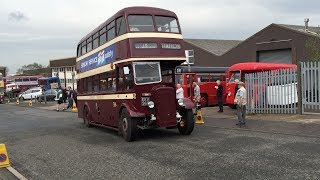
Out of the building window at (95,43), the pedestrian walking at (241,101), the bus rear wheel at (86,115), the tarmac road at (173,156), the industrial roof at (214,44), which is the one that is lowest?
the tarmac road at (173,156)

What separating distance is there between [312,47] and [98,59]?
2195 cm

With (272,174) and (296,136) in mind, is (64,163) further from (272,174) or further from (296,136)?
(296,136)

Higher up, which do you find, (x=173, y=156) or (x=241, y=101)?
(x=241, y=101)

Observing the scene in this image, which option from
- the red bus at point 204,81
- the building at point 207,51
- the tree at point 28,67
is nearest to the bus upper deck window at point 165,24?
the red bus at point 204,81

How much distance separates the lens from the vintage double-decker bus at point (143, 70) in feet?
42.9

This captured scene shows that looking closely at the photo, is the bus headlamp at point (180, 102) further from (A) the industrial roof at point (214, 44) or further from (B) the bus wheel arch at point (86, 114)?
(A) the industrial roof at point (214, 44)

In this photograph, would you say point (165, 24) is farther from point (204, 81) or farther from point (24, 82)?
point (24, 82)

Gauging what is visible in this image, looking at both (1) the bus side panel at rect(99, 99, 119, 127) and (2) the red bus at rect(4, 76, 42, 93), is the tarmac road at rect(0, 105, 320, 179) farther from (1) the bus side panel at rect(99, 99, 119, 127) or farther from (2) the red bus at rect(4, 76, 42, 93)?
(2) the red bus at rect(4, 76, 42, 93)

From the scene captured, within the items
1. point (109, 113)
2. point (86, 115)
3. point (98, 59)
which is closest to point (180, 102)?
point (109, 113)

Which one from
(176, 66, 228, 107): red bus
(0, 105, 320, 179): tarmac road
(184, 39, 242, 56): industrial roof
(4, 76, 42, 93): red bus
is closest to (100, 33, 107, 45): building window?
(0, 105, 320, 179): tarmac road

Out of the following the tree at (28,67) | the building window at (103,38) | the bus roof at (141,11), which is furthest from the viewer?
the tree at (28,67)

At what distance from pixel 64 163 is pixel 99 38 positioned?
7.53 m

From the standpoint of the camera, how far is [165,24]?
14000mm

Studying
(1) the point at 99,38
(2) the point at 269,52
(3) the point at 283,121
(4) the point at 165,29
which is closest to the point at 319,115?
(3) the point at 283,121
